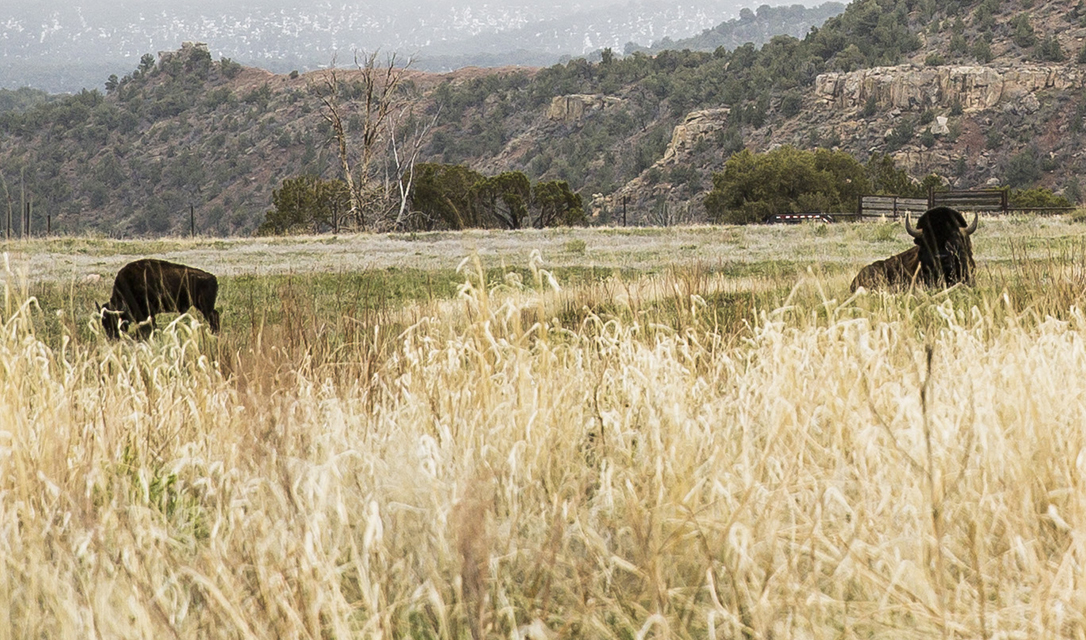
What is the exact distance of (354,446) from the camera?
11.3ft

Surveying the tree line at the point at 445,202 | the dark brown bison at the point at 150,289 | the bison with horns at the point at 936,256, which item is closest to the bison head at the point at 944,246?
the bison with horns at the point at 936,256

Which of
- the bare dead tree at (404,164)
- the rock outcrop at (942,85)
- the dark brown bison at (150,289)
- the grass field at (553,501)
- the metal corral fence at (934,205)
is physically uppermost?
the rock outcrop at (942,85)

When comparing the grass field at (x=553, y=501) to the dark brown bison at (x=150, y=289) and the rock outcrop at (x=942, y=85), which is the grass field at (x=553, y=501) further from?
the rock outcrop at (x=942, y=85)

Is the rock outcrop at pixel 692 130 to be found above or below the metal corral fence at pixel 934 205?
above

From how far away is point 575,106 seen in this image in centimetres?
8238

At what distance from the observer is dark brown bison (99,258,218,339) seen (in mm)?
7695

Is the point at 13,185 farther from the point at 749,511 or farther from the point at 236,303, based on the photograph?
the point at 749,511

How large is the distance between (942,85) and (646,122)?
71.7 ft

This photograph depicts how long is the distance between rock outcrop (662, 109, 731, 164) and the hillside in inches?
6.0

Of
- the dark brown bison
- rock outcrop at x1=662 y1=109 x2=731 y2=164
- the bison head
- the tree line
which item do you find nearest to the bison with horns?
the bison head

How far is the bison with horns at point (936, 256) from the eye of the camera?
8.55 m

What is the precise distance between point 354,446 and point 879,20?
261 ft

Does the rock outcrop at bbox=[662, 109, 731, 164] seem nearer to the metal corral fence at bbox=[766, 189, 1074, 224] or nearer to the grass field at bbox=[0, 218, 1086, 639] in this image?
the metal corral fence at bbox=[766, 189, 1074, 224]

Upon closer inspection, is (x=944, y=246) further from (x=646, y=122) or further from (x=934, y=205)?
(x=646, y=122)
